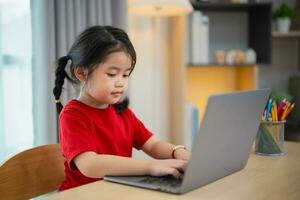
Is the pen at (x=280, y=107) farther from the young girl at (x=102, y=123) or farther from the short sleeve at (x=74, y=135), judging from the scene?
the short sleeve at (x=74, y=135)

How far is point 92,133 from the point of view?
1101mm

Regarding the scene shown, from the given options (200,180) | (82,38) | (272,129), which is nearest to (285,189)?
(200,180)

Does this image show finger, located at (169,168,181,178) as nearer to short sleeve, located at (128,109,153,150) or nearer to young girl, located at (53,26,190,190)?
young girl, located at (53,26,190,190)

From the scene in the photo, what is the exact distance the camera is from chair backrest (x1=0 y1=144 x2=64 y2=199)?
40.3 inches

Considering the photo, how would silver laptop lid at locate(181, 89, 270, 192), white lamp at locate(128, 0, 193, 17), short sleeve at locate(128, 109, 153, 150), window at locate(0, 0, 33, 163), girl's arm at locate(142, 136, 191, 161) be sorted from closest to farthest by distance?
silver laptop lid at locate(181, 89, 270, 192) < girl's arm at locate(142, 136, 191, 161) < short sleeve at locate(128, 109, 153, 150) < window at locate(0, 0, 33, 163) < white lamp at locate(128, 0, 193, 17)

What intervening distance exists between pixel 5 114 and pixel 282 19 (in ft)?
6.01

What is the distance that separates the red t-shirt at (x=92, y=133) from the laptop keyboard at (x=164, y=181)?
189mm

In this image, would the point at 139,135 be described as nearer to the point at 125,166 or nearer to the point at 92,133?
the point at 92,133

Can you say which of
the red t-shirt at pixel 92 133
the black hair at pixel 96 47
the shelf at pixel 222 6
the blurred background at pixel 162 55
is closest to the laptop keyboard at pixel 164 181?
the red t-shirt at pixel 92 133

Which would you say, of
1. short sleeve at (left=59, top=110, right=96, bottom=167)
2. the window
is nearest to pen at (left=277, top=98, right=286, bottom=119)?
short sleeve at (left=59, top=110, right=96, bottom=167)

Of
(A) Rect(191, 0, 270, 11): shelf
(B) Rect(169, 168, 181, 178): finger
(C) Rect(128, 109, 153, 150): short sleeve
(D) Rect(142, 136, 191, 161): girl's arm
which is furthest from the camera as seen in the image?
(A) Rect(191, 0, 270, 11): shelf

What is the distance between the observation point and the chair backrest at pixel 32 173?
3.35 ft

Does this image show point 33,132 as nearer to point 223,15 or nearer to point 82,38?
point 82,38

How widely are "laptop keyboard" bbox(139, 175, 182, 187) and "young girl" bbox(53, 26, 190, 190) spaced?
0.01m
